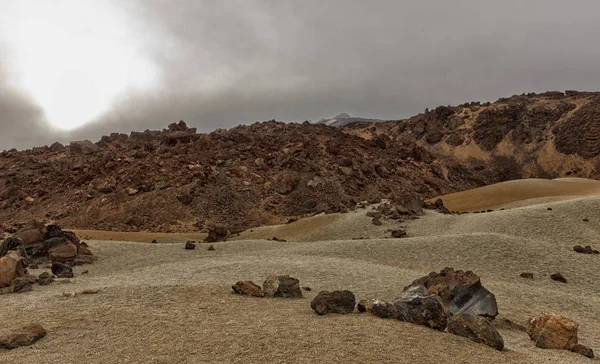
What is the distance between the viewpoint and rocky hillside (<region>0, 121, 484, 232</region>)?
3516 cm

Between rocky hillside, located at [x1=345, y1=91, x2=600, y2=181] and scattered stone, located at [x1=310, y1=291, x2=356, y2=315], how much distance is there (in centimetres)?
5891

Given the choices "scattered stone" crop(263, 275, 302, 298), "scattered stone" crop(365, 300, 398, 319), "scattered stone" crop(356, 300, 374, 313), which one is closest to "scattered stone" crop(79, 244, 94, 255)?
"scattered stone" crop(263, 275, 302, 298)

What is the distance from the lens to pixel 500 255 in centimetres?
1630

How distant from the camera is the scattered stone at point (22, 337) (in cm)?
688

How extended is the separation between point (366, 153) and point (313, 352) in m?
48.7

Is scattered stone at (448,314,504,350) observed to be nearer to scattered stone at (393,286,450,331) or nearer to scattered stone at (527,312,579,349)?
scattered stone at (393,286,450,331)

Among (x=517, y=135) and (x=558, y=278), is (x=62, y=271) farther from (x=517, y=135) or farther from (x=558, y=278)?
(x=517, y=135)

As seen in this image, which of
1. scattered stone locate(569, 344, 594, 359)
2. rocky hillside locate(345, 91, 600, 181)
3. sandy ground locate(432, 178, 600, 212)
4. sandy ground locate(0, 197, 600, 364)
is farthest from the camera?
rocky hillside locate(345, 91, 600, 181)

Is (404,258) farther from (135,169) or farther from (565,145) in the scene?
(565,145)

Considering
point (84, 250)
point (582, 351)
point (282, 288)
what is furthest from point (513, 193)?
A: point (84, 250)

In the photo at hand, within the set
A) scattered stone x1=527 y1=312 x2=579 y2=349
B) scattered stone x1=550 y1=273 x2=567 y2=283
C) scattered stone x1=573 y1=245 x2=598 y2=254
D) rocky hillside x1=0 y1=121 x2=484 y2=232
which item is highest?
rocky hillside x1=0 y1=121 x2=484 y2=232

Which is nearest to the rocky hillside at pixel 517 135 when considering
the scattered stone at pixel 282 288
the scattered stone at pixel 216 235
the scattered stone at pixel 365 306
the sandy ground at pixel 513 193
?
the sandy ground at pixel 513 193

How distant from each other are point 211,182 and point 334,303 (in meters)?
31.9

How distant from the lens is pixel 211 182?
38938 millimetres
